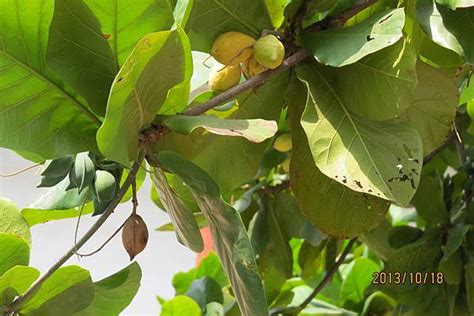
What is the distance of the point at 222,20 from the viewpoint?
0.39 metres

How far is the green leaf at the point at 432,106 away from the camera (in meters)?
0.44

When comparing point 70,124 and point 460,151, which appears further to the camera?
point 460,151

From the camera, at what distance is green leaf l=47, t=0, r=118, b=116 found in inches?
13.3

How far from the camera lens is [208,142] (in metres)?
0.42

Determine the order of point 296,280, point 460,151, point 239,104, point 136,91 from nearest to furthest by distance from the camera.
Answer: point 136,91 → point 239,104 → point 460,151 → point 296,280

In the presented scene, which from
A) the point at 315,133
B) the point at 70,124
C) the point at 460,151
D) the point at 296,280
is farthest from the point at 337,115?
the point at 296,280

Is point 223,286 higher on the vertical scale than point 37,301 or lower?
lower

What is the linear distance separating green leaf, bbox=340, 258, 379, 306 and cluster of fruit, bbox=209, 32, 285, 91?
39 centimetres

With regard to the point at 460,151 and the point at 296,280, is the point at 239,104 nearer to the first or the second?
the point at 460,151

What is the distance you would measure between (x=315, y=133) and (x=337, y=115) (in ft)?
0.07

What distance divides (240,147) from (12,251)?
0.14 m

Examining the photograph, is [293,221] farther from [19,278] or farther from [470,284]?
[19,278]

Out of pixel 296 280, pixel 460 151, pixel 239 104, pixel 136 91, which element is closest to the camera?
pixel 136 91

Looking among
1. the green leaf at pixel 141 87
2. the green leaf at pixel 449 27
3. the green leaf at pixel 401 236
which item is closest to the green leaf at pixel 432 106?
the green leaf at pixel 449 27
